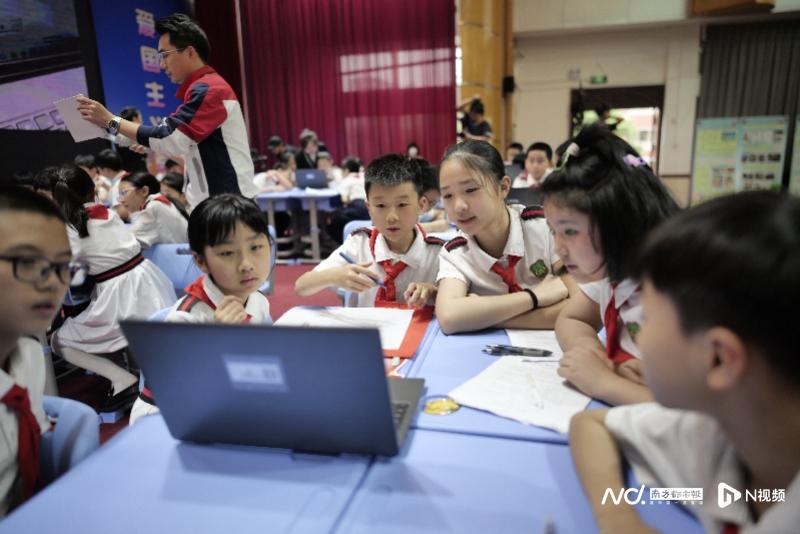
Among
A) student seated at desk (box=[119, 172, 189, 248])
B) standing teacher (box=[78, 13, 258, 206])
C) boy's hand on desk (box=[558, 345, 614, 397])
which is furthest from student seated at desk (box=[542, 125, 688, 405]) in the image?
student seated at desk (box=[119, 172, 189, 248])

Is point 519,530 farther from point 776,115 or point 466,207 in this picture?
point 776,115

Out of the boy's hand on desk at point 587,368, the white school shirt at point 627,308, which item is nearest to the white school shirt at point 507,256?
the white school shirt at point 627,308

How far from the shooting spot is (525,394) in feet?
3.16

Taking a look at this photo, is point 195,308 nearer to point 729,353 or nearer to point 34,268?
point 34,268

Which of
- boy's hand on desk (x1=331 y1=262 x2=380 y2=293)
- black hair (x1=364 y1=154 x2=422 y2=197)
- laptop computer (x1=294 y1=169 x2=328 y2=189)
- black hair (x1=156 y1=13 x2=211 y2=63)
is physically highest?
black hair (x1=156 y1=13 x2=211 y2=63)

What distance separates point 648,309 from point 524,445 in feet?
1.05

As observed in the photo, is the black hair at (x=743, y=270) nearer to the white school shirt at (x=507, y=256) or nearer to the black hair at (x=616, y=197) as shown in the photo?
the black hair at (x=616, y=197)

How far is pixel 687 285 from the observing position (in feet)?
1.79

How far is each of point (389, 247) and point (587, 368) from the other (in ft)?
3.24

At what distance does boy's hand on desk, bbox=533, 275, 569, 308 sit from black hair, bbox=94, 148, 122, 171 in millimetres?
3852

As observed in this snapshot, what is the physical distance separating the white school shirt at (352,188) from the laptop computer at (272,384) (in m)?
5.11

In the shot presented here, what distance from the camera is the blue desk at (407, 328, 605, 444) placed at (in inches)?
33.2

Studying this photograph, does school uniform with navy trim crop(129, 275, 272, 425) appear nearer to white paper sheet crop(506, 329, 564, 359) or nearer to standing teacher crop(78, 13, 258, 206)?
white paper sheet crop(506, 329, 564, 359)

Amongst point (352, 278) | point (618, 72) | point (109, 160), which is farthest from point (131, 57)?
point (618, 72)
